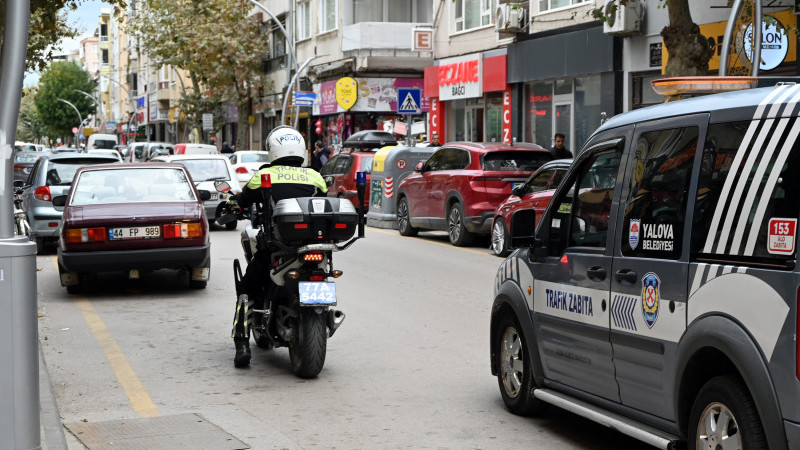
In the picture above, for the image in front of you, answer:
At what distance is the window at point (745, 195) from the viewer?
4488 mm

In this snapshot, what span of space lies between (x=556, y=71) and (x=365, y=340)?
18643 millimetres

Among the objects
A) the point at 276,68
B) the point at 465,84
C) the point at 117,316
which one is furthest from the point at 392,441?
the point at 276,68

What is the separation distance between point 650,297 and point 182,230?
8.49 meters

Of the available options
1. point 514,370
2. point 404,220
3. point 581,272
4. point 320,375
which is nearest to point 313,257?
point 320,375

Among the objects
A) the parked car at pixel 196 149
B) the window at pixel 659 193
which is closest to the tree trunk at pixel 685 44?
the window at pixel 659 193

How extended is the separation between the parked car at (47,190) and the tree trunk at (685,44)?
956 cm

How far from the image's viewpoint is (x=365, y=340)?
10117 millimetres

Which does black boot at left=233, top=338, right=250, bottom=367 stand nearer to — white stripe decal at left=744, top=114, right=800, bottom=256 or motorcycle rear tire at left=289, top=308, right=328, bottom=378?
motorcycle rear tire at left=289, top=308, right=328, bottom=378

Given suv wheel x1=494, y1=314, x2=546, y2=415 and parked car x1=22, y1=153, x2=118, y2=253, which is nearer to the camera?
suv wheel x1=494, y1=314, x2=546, y2=415

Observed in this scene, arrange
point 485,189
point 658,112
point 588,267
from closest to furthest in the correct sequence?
1. point 658,112
2. point 588,267
3. point 485,189

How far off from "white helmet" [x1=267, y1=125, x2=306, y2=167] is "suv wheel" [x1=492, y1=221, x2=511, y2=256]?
8.89 meters

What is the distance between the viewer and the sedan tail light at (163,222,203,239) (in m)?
13.0

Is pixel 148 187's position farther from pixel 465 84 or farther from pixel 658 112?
pixel 465 84

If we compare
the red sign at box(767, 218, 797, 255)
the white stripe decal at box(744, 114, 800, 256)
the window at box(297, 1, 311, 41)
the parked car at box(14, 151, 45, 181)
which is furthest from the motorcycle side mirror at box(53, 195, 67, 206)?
the window at box(297, 1, 311, 41)
